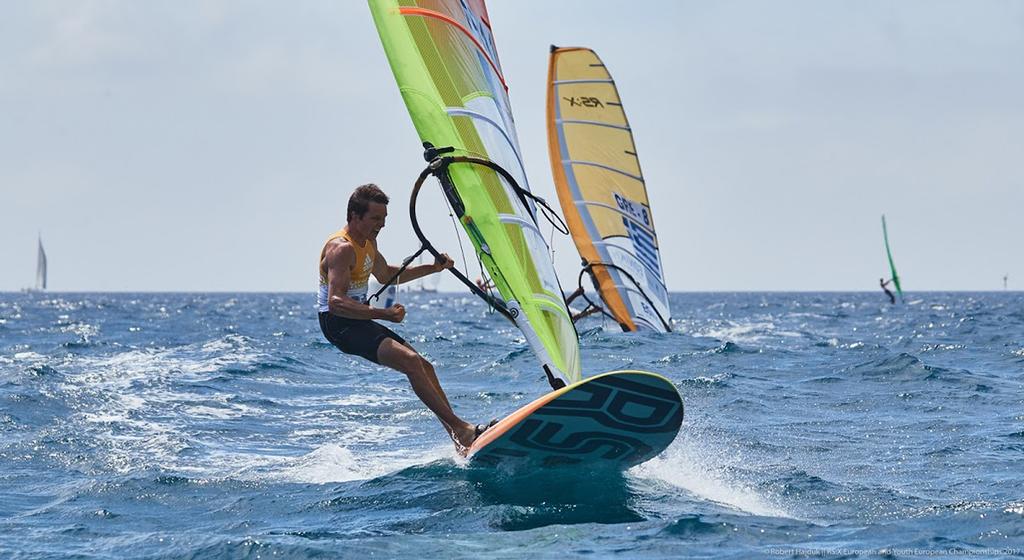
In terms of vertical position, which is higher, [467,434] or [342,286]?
[342,286]

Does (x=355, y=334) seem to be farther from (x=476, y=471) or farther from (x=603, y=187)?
(x=603, y=187)

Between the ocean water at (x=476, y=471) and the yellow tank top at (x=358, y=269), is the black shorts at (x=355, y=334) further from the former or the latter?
the ocean water at (x=476, y=471)

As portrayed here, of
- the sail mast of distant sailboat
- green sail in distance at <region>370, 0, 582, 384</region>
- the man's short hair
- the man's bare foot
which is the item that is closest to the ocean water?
the man's bare foot

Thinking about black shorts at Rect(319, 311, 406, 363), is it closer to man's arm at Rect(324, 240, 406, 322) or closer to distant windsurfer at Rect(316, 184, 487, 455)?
distant windsurfer at Rect(316, 184, 487, 455)

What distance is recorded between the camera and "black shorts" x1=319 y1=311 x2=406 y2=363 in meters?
6.45

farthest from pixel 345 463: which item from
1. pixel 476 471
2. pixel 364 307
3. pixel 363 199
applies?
pixel 363 199

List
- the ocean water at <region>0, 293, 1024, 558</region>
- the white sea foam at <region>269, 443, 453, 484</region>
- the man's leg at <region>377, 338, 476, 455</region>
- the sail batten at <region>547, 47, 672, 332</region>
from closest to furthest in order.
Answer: the ocean water at <region>0, 293, 1024, 558</region>
the man's leg at <region>377, 338, 476, 455</region>
the white sea foam at <region>269, 443, 453, 484</region>
the sail batten at <region>547, 47, 672, 332</region>

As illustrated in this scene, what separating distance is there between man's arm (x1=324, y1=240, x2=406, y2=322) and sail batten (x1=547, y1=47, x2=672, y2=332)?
1075 cm

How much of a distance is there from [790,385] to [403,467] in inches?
241

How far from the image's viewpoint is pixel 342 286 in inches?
248

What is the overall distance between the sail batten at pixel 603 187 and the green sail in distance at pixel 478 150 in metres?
10.0

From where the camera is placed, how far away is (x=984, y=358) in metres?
15.3

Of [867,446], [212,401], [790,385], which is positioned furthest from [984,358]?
[212,401]

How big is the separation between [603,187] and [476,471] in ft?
37.0
